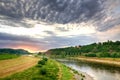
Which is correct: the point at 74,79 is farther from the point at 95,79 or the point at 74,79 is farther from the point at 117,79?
the point at 117,79

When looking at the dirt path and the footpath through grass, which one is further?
the dirt path

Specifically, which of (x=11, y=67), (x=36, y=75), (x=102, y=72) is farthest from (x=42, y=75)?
(x=102, y=72)

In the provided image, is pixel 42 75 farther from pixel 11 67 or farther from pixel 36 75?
pixel 11 67

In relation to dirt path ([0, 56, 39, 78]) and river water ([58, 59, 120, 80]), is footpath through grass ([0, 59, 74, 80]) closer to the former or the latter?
dirt path ([0, 56, 39, 78])

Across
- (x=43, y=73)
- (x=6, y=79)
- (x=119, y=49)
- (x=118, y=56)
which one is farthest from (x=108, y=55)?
Answer: (x=6, y=79)

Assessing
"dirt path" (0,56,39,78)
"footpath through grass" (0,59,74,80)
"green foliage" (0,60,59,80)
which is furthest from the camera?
"dirt path" (0,56,39,78)

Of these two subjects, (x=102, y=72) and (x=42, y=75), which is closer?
(x=42, y=75)

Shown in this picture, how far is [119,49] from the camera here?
616 feet

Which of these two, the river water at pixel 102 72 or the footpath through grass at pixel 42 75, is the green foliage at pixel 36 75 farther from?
the river water at pixel 102 72

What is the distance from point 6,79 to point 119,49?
161293 mm

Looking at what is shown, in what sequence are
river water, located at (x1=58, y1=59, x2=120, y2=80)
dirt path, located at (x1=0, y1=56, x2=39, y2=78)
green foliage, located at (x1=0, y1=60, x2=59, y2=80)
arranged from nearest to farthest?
1. green foliage, located at (x1=0, y1=60, x2=59, y2=80)
2. dirt path, located at (x1=0, y1=56, x2=39, y2=78)
3. river water, located at (x1=58, y1=59, x2=120, y2=80)

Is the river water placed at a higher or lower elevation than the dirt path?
lower

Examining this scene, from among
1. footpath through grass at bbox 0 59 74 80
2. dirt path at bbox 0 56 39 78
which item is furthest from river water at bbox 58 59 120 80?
dirt path at bbox 0 56 39 78

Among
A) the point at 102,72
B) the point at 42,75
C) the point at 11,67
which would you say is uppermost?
the point at 11,67
